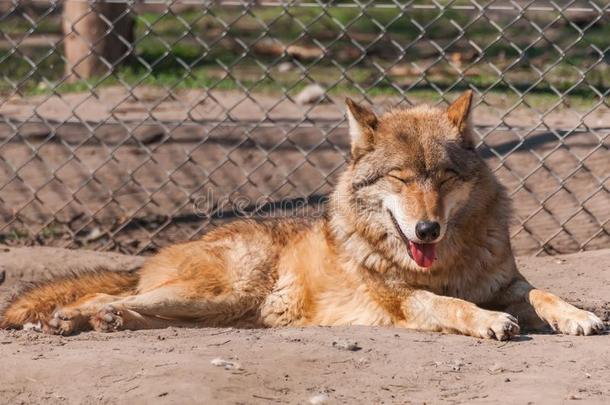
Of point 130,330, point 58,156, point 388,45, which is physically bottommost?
point 130,330

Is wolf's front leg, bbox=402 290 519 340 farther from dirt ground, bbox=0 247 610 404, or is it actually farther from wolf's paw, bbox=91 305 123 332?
wolf's paw, bbox=91 305 123 332

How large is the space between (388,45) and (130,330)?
685cm

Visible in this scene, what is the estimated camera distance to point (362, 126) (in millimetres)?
4965

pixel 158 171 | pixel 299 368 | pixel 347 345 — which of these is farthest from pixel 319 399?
pixel 158 171

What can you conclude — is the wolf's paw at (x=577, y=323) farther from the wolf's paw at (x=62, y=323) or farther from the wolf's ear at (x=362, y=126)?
the wolf's paw at (x=62, y=323)

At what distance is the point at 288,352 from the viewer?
4078 mm

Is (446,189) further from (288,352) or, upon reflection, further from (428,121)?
(288,352)

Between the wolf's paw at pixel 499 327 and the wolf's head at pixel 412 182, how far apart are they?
Result: 434 millimetres

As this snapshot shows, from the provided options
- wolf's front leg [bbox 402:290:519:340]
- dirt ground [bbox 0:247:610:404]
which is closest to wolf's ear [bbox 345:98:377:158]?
wolf's front leg [bbox 402:290:519:340]

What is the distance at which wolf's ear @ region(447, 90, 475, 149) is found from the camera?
4.90 metres

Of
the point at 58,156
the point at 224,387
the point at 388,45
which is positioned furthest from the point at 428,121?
the point at 388,45

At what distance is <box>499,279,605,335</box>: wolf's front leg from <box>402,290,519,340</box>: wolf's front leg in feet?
0.76

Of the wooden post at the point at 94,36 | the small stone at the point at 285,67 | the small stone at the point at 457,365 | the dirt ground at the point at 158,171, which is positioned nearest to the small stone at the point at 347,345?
the small stone at the point at 457,365

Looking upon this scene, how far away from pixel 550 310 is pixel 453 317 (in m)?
0.44
